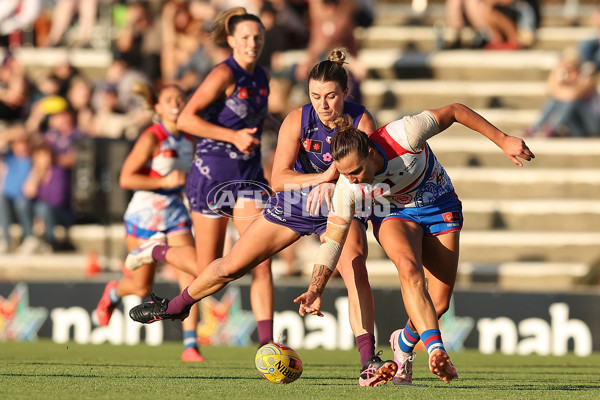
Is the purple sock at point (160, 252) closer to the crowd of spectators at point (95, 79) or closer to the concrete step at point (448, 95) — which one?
the crowd of spectators at point (95, 79)

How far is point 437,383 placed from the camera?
7500 mm

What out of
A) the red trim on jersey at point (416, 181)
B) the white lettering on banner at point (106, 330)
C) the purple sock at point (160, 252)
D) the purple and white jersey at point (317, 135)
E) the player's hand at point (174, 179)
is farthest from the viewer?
the white lettering on banner at point (106, 330)

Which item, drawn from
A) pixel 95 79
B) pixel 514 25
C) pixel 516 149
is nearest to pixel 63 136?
pixel 95 79

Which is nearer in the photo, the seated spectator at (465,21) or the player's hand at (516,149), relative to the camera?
the player's hand at (516,149)

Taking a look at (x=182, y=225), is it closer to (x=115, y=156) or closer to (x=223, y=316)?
(x=223, y=316)

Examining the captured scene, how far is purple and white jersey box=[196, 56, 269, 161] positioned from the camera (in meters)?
8.74

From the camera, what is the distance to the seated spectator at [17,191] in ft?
50.4

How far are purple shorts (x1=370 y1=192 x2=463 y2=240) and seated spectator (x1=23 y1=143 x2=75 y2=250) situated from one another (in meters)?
8.76

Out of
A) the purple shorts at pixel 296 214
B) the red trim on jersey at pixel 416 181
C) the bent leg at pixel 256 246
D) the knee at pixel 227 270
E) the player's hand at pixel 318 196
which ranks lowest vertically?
the knee at pixel 227 270

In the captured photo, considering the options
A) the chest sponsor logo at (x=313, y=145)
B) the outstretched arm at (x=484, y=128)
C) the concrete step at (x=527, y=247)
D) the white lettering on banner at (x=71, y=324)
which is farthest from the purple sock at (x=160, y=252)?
the concrete step at (x=527, y=247)

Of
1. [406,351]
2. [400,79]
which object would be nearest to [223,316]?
[406,351]

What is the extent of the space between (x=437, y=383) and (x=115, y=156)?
24.1 feet

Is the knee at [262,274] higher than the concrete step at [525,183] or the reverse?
the reverse

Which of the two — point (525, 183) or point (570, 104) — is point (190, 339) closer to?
point (525, 183)
